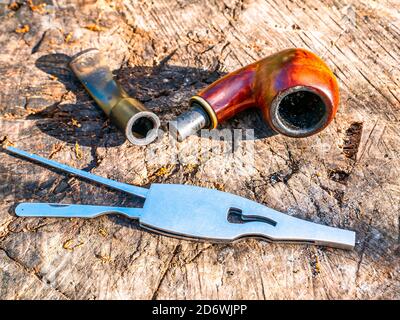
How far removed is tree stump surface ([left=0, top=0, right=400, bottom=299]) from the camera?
2.21m

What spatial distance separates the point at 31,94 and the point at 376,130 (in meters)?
1.83

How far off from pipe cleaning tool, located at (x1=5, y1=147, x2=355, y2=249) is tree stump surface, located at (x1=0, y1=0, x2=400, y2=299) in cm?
5

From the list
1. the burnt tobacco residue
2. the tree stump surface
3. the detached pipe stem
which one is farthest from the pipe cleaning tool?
the burnt tobacco residue

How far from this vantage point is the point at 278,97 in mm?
2533

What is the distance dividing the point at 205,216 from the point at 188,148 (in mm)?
476

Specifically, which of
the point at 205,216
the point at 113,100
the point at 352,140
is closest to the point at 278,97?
the point at 352,140

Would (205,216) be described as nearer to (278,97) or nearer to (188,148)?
(188,148)

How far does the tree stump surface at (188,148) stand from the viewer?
2211 mm

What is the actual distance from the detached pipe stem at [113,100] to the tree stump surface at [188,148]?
0.25ft

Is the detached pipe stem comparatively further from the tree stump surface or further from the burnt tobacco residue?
the burnt tobacco residue

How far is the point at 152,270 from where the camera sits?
223cm

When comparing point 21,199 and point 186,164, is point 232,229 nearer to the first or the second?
point 186,164
